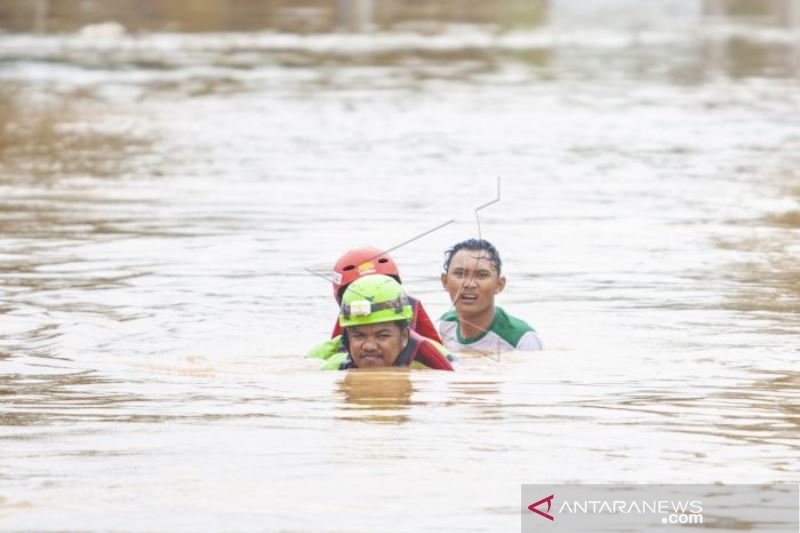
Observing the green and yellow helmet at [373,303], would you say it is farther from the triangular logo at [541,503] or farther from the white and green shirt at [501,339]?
the triangular logo at [541,503]

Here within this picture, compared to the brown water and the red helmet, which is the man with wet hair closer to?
the brown water

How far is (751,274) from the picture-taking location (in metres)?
15.4

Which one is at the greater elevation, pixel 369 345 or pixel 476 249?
pixel 476 249

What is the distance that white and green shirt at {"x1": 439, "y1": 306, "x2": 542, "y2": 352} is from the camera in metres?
12.0

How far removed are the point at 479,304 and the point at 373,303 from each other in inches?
73.1

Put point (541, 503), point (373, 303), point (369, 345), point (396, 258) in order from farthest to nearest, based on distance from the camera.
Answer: point (396, 258), point (369, 345), point (373, 303), point (541, 503)

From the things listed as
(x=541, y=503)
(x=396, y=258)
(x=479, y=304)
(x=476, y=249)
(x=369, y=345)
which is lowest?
(x=541, y=503)

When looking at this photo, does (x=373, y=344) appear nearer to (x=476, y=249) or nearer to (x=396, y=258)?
(x=476, y=249)

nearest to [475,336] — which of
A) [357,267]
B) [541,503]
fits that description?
[357,267]

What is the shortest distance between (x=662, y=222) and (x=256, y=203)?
4.27m

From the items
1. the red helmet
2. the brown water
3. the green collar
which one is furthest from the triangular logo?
the green collar

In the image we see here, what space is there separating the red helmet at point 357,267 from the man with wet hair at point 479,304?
73cm

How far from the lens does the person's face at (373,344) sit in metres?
10.3

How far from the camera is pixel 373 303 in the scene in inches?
400
